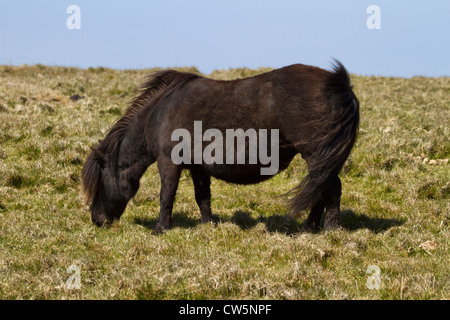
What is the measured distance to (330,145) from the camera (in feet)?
19.9

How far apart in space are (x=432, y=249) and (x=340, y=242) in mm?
1135

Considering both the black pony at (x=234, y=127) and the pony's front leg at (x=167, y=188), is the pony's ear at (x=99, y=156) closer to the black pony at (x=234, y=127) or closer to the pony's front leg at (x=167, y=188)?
the black pony at (x=234, y=127)

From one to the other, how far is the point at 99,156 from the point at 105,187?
538 millimetres

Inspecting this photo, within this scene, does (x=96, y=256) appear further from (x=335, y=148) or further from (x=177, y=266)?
(x=335, y=148)

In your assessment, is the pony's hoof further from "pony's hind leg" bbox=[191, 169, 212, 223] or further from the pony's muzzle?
the pony's muzzle

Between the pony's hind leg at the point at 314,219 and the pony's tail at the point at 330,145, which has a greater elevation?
the pony's tail at the point at 330,145

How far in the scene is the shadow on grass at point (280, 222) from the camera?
711cm

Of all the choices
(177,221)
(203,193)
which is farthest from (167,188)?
(177,221)

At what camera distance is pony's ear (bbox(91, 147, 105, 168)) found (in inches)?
297

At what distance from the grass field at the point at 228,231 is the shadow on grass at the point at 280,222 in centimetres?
3

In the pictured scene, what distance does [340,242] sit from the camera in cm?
599

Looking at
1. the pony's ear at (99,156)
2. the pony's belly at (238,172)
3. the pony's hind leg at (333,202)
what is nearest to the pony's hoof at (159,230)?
the pony's belly at (238,172)

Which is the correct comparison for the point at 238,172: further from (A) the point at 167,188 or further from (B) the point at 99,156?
(B) the point at 99,156
